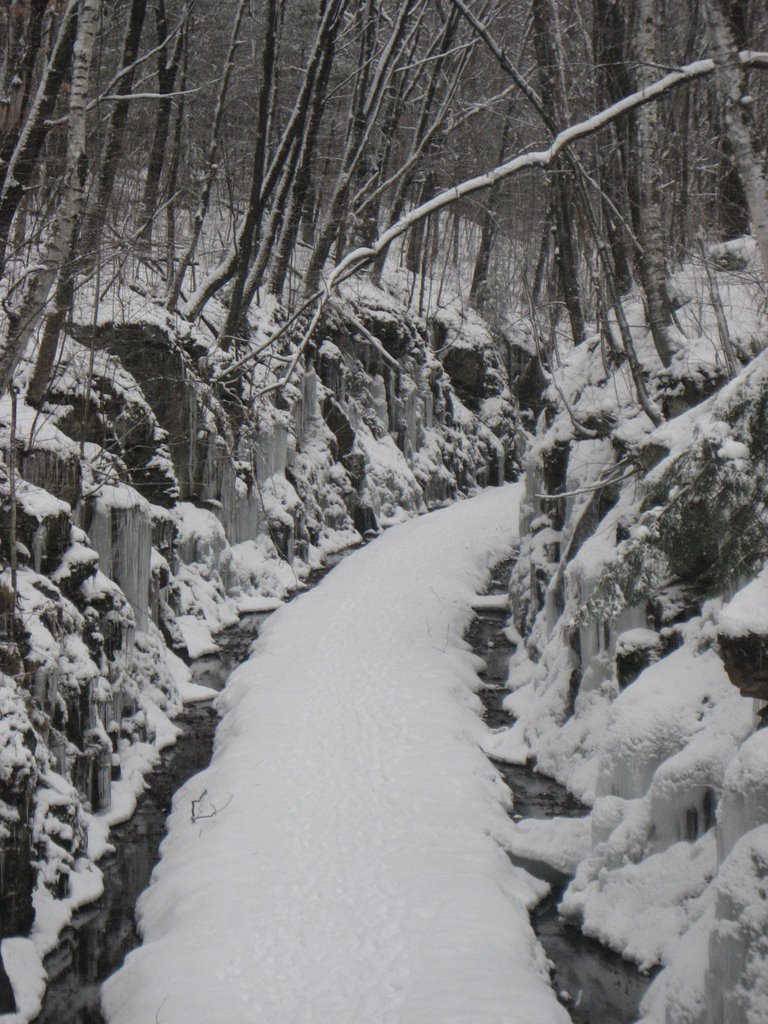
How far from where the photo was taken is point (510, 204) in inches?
987

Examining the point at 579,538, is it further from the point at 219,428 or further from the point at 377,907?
the point at 219,428

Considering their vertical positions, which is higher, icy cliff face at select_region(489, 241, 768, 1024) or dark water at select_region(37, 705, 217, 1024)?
icy cliff face at select_region(489, 241, 768, 1024)

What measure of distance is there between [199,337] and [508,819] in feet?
33.6

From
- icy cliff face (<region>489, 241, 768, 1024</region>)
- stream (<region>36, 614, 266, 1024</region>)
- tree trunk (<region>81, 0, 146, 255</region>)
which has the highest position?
tree trunk (<region>81, 0, 146, 255</region>)

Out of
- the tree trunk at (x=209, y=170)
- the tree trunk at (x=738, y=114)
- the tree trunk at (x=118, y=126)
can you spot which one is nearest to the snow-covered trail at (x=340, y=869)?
the tree trunk at (x=738, y=114)

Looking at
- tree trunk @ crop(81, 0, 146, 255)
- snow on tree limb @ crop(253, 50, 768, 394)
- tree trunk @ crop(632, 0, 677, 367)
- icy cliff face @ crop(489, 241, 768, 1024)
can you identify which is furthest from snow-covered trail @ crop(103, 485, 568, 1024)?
tree trunk @ crop(81, 0, 146, 255)

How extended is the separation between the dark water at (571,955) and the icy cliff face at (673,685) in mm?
116

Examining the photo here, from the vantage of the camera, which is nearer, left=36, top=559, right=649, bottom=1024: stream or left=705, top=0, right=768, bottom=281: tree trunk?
left=705, top=0, right=768, bottom=281: tree trunk

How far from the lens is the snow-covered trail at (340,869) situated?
4934 mm

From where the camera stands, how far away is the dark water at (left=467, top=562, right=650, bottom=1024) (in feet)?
17.2

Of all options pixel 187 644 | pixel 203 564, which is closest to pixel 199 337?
pixel 203 564

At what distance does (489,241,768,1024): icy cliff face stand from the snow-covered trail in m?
0.73

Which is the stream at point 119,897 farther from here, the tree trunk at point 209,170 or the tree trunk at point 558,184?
the tree trunk at point 209,170

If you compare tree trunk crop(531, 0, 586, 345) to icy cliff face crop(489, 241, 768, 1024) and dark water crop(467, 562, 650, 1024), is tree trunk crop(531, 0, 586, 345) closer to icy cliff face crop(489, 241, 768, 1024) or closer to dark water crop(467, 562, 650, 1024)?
icy cliff face crop(489, 241, 768, 1024)
